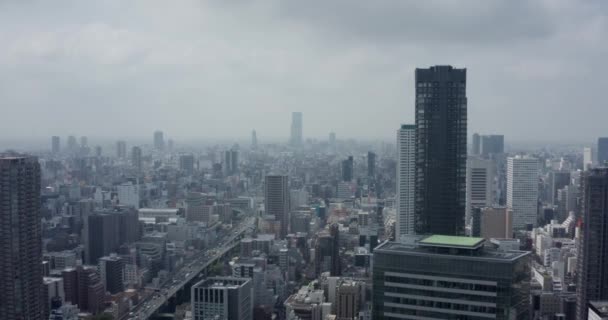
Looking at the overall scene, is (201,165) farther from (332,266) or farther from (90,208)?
(332,266)

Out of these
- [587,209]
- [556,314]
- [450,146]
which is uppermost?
[450,146]

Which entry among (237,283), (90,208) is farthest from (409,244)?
(90,208)

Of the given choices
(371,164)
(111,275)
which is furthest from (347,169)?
(111,275)

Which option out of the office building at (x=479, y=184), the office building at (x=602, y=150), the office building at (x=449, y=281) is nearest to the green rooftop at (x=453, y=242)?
the office building at (x=449, y=281)

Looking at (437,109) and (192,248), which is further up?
(437,109)

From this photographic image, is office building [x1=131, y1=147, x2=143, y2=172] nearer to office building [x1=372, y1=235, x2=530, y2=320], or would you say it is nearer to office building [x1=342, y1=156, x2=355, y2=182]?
office building [x1=342, y1=156, x2=355, y2=182]

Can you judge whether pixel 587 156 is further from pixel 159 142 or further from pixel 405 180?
pixel 159 142

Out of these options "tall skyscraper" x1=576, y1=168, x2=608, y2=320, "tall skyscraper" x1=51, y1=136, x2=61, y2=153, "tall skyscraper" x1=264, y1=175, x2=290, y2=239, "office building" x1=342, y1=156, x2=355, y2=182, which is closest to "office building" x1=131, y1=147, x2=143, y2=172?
"tall skyscraper" x1=264, y1=175, x2=290, y2=239

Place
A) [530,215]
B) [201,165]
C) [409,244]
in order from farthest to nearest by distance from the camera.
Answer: [201,165], [530,215], [409,244]
